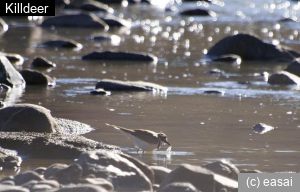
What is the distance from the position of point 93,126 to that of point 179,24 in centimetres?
1976

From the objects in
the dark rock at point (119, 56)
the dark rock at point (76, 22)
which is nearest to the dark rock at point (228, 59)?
the dark rock at point (119, 56)

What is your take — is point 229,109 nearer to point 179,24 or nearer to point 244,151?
point 244,151

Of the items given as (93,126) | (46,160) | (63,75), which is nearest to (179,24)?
(63,75)

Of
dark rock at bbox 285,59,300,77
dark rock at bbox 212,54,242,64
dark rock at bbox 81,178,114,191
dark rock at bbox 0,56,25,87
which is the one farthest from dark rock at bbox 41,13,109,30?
dark rock at bbox 81,178,114,191

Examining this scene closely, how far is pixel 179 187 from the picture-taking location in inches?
259

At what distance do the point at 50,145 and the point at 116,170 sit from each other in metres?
1.61

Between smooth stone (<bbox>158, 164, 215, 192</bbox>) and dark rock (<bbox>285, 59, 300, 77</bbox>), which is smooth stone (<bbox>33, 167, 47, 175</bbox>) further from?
dark rock (<bbox>285, 59, 300, 77</bbox>)

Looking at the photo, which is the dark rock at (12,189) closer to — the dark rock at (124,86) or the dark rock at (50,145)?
the dark rock at (50,145)

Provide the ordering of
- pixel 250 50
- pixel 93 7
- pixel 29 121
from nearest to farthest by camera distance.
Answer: pixel 29 121 → pixel 250 50 → pixel 93 7

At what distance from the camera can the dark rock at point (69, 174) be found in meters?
6.85

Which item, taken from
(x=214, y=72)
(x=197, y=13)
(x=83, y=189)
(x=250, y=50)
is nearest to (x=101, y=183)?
(x=83, y=189)

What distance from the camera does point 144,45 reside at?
22.0 meters

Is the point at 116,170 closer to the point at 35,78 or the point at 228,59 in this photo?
the point at 35,78

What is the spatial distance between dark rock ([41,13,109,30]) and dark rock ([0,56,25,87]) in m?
13.4
